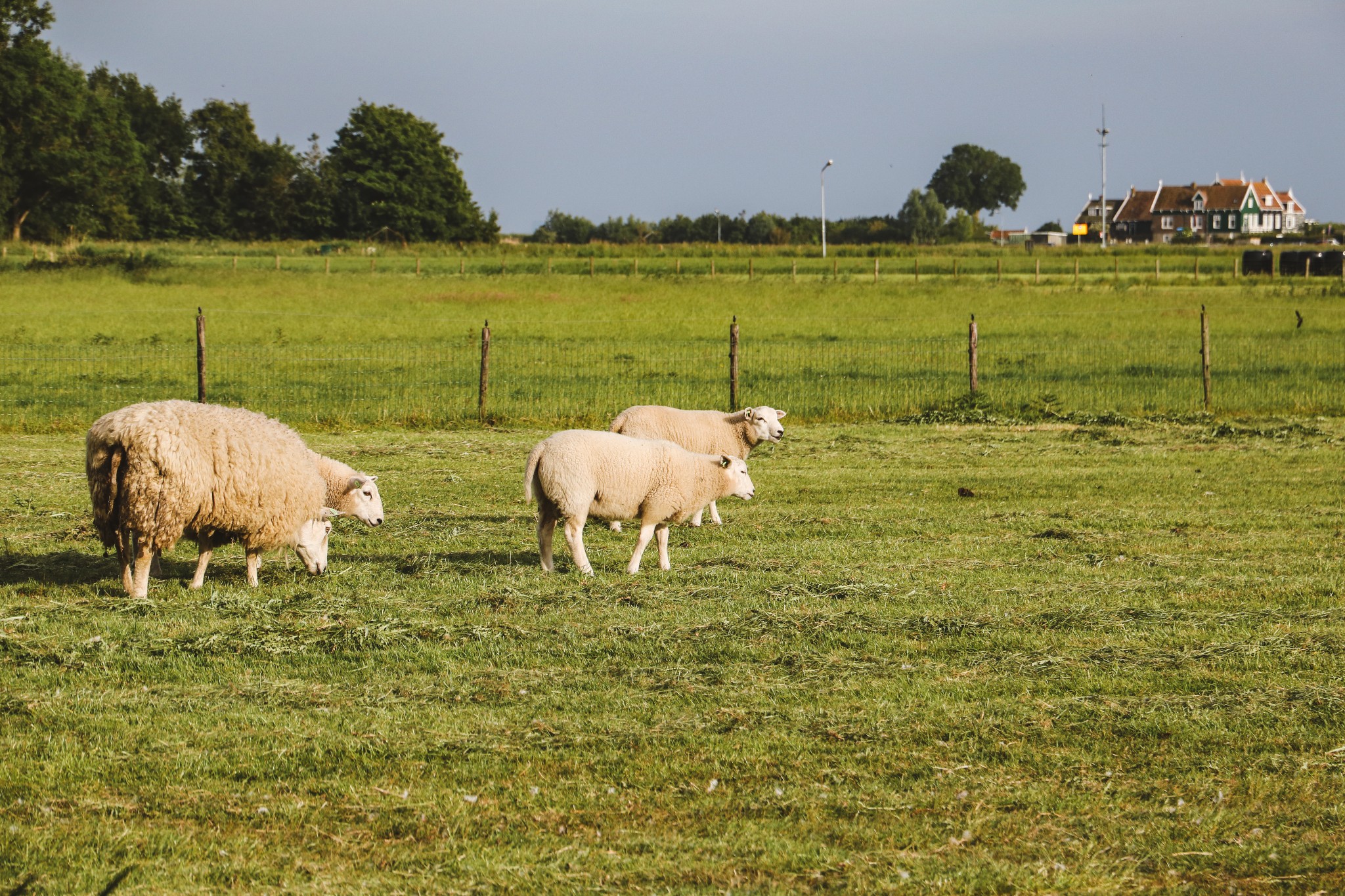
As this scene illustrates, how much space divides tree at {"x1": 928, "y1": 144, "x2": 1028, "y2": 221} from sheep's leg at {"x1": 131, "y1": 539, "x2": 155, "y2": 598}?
18235 cm

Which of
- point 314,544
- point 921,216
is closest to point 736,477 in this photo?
point 314,544

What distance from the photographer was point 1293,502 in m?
14.6

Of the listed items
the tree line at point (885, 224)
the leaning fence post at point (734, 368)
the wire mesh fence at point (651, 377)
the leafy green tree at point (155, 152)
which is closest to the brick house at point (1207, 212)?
the tree line at point (885, 224)

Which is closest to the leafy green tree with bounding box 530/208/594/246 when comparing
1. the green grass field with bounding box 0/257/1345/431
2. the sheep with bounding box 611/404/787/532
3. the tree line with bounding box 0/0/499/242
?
the tree line with bounding box 0/0/499/242

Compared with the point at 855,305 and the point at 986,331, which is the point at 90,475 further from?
the point at 855,305

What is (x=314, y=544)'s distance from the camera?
1080 centimetres

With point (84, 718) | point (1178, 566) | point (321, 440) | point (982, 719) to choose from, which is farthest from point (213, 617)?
point (321, 440)

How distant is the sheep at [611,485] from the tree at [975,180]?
17998 cm

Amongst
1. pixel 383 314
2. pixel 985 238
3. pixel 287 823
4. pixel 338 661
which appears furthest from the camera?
pixel 985 238

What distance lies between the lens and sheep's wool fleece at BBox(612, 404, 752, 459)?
1408cm

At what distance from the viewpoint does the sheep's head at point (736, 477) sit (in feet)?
38.3

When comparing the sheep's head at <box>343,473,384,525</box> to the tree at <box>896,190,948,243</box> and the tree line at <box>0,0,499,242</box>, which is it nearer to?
the tree line at <box>0,0,499,242</box>

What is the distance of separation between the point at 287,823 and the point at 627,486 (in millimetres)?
5459

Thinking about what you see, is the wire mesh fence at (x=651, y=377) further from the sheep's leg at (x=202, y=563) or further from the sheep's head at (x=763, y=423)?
the sheep's leg at (x=202, y=563)
